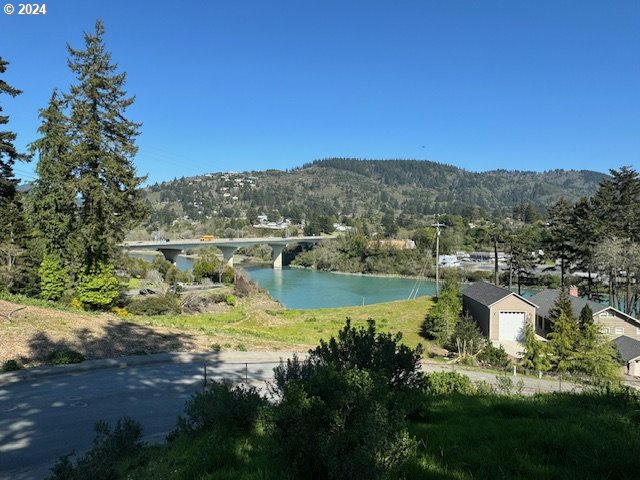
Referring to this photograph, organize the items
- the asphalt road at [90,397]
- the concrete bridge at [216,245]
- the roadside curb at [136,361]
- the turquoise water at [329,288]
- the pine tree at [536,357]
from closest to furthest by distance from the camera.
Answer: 1. the asphalt road at [90,397]
2. the roadside curb at [136,361]
3. the pine tree at [536,357]
4. the turquoise water at [329,288]
5. the concrete bridge at [216,245]

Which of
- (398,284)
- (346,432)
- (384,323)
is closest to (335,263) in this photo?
(398,284)

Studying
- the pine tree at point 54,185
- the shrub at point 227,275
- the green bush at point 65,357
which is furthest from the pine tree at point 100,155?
the shrub at point 227,275

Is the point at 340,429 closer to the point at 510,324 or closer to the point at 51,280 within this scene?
the point at 51,280

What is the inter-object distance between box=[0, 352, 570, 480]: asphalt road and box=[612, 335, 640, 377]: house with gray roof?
13479 millimetres

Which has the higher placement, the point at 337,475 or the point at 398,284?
the point at 337,475

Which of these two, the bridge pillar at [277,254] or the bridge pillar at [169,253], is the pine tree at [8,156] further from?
the bridge pillar at [277,254]

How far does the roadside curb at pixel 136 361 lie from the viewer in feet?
40.9

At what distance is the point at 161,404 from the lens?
35.8ft

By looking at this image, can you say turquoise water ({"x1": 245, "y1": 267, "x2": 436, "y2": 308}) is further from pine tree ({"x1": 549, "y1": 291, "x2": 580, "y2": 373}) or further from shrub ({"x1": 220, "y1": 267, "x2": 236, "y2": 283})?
pine tree ({"x1": 549, "y1": 291, "x2": 580, "y2": 373})

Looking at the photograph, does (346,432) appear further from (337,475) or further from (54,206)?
(54,206)

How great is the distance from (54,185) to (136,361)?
39.6 ft

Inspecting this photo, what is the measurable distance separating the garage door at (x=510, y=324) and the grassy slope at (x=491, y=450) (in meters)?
26.1

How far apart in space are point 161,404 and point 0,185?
19557mm

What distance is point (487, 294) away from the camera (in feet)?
116
